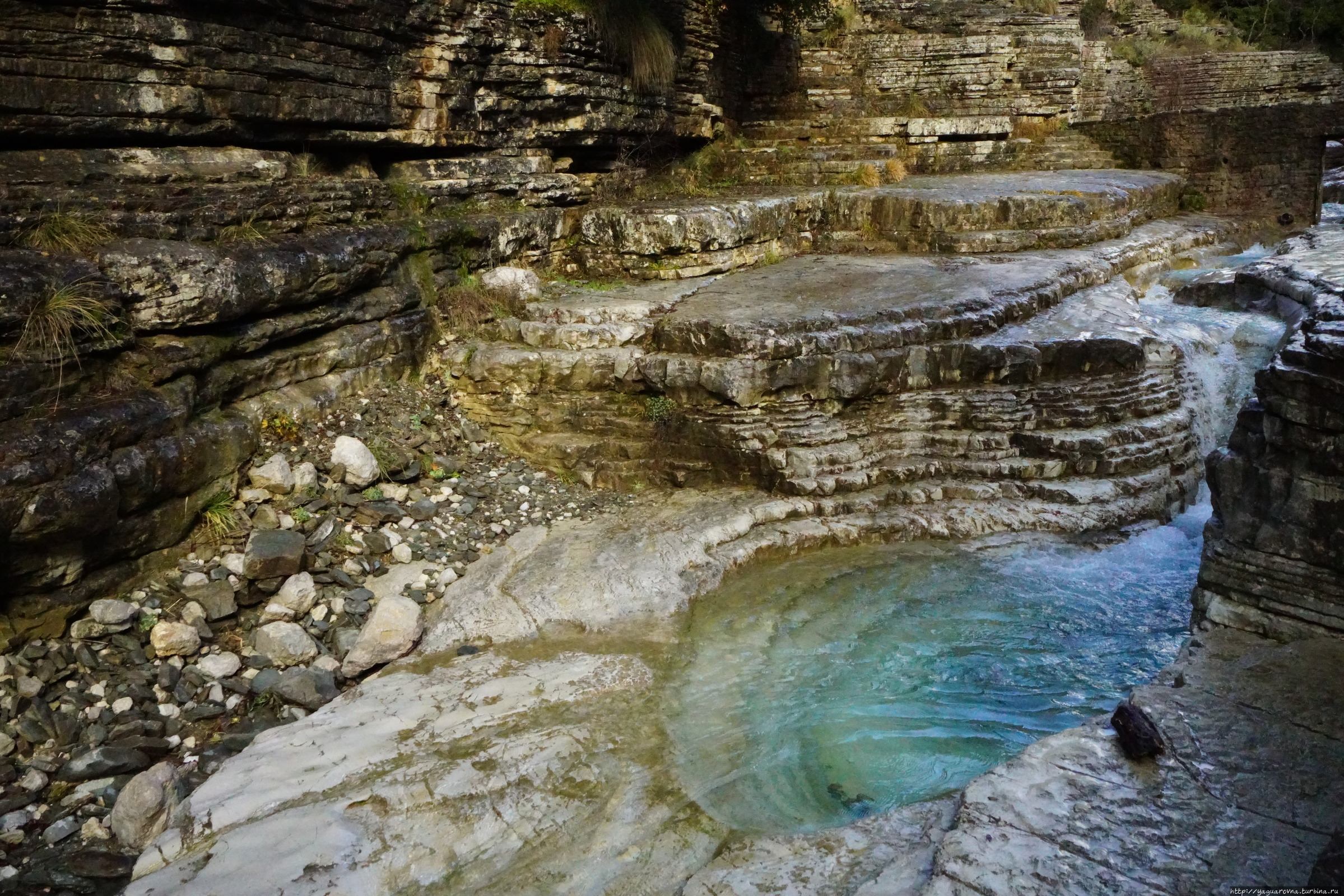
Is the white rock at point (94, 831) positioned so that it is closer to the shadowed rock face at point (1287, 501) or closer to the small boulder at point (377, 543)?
the small boulder at point (377, 543)

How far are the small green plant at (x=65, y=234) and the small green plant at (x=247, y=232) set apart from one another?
703 millimetres

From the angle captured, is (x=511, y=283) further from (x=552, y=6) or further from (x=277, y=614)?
(x=277, y=614)

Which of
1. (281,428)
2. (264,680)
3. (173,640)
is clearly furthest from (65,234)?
(264,680)

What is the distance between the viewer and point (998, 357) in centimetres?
648

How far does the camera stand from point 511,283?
738cm

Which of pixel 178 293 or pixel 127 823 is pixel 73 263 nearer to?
pixel 178 293

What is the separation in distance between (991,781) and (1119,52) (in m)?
13.7

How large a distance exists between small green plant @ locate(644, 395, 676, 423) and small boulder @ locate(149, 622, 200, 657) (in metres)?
3.06

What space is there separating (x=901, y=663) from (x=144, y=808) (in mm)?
3301

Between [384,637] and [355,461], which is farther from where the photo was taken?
[355,461]

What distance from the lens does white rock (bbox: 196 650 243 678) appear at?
4461 mm

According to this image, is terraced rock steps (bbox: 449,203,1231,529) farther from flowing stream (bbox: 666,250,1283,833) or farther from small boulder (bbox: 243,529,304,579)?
small boulder (bbox: 243,529,304,579)

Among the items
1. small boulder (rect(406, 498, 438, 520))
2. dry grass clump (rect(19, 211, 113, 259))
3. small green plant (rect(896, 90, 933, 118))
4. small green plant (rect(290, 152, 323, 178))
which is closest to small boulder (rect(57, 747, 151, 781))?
small boulder (rect(406, 498, 438, 520))

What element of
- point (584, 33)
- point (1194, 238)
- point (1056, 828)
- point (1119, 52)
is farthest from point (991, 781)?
point (1119, 52)
